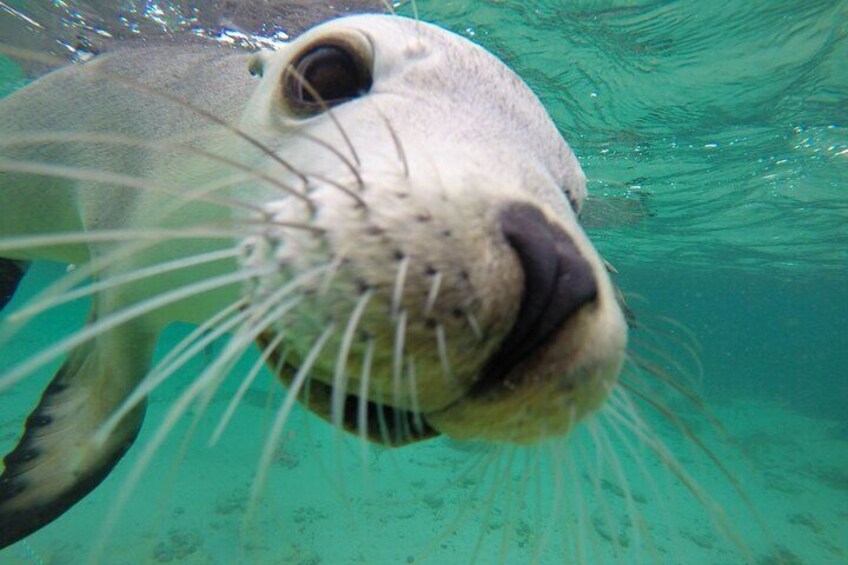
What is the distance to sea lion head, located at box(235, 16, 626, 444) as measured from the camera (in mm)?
1053

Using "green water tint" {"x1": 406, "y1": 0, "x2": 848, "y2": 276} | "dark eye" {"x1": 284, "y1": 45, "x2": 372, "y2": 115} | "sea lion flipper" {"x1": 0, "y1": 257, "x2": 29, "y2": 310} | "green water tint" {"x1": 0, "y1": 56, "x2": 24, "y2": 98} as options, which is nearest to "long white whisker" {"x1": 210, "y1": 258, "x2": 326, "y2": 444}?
"dark eye" {"x1": 284, "y1": 45, "x2": 372, "y2": 115}

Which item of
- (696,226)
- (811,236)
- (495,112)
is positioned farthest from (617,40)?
(811,236)

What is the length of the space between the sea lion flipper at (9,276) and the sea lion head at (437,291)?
123 inches

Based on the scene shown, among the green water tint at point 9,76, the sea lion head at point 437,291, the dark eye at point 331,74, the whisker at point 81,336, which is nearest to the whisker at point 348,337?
the sea lion head at point 437,291

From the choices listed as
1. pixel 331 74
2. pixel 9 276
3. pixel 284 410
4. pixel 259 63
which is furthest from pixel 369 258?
pixel 9 276

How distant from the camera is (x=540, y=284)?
1072mm

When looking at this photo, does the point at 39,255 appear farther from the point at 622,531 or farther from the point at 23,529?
the point at 622,531

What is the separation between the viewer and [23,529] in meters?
2.57

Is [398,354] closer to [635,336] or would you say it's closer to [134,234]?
[134,234]

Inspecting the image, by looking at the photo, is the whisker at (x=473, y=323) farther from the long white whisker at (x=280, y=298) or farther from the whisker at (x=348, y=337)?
the long white whisker at (x=280, y=298)

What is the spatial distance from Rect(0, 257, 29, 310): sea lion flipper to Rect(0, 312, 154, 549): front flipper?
48.0 inches

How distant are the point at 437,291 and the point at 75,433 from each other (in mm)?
2582

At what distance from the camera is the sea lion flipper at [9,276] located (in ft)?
11.8

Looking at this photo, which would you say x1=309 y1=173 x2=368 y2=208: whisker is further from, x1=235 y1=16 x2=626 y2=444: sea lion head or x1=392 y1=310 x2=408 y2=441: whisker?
x1=392 y1=310 x2=408 y2=441: whisker
